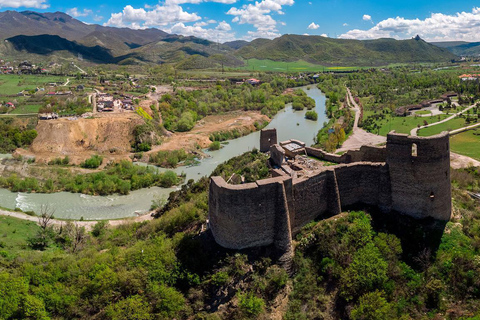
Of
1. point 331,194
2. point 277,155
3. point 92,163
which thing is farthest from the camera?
point 92,163

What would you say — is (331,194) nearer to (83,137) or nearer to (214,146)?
(214,146)

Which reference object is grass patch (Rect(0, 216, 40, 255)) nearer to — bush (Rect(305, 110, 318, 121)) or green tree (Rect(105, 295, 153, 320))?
green tree (Rect(105, 295, 153, 320))

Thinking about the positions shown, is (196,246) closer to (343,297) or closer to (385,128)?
(343,297)

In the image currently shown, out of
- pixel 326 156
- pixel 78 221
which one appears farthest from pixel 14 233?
pixel 326 156

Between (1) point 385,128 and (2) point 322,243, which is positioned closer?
(2) point 322,243

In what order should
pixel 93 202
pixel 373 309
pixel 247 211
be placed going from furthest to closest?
pixel 93 202 → pixel 247 211 → pixel 373 309

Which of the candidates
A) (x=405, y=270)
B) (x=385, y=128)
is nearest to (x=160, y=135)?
(x=385, y=128)
